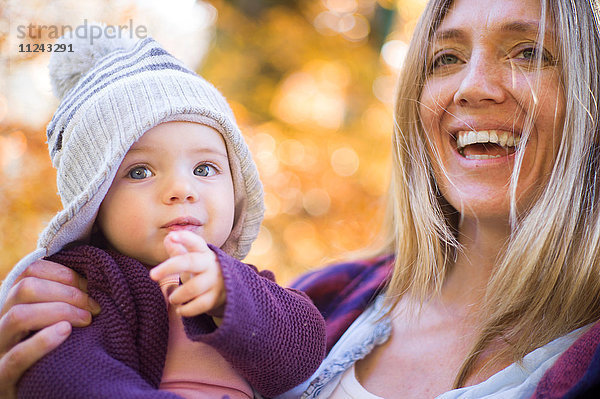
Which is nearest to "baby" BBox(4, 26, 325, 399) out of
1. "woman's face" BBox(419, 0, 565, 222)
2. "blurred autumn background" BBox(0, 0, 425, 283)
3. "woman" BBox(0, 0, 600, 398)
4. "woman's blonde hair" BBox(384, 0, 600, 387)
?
"woman" BBox(0, 0, 600, 398)

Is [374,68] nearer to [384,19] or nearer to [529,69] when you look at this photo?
[384,19]

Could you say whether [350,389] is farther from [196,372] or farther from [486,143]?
[486,143]

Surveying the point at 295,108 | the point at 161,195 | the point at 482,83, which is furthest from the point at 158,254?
the point at 295,108

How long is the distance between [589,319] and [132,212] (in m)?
1.12

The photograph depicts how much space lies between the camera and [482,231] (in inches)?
69.6

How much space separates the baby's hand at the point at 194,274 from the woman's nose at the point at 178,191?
0.21m

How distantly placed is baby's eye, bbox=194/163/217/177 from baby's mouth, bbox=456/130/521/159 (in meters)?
0.74

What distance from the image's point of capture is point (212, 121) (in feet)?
4.90

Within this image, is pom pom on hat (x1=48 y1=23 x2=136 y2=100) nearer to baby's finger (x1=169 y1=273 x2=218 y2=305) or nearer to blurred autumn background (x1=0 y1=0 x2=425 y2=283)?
baby's finger (x1=169 y1=273 x2=218 y2=305)

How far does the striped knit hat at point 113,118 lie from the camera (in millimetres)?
1386

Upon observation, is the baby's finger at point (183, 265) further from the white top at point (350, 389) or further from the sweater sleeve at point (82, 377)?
the white top at point (350, 389)

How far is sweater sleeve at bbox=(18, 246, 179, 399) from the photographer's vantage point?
1.14 meters

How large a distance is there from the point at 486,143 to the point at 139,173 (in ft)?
3.21

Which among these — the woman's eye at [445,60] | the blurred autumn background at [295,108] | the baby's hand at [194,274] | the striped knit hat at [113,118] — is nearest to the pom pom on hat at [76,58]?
the striped knit hat at [113,118]
